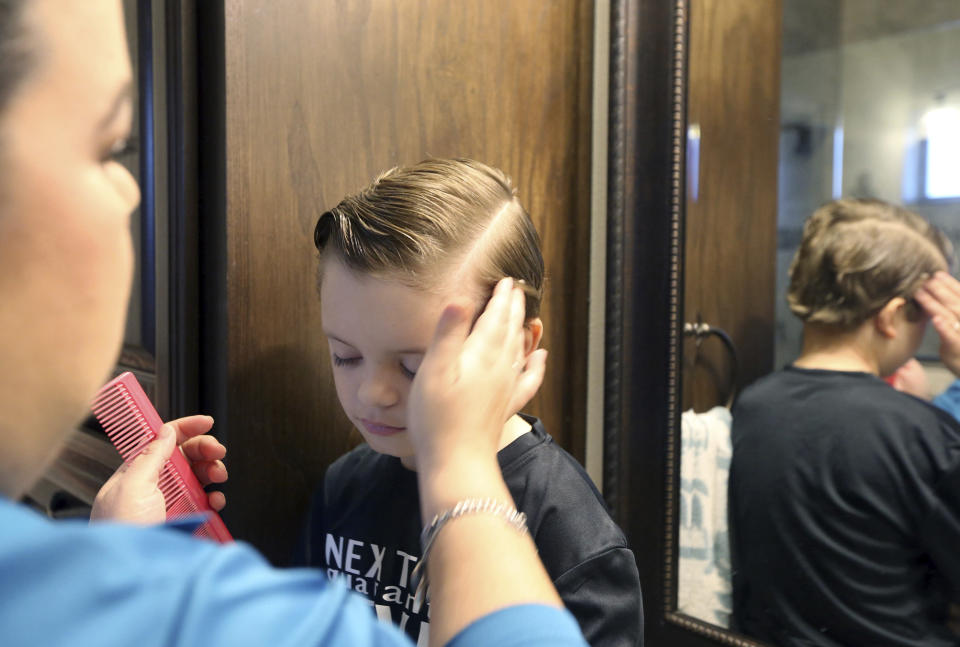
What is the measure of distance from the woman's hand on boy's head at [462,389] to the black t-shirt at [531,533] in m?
0.20

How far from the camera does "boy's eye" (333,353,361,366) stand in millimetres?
672

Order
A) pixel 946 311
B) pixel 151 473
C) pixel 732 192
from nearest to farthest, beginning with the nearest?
1. pixel 151 473
2. pixel 946 311
3. pixel 732 192

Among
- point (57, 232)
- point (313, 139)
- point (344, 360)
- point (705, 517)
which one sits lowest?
point (705, 517)

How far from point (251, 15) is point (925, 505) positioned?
2.53 ft

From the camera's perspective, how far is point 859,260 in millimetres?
761

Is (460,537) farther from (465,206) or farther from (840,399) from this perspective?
(840,399)

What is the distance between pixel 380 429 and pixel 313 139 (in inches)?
11.9

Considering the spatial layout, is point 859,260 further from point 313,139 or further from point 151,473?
point 151,473

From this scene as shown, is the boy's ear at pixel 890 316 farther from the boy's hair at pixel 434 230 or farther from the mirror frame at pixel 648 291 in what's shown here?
the boy's hair at pixel 434 230

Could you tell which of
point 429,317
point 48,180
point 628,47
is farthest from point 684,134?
point 48,180

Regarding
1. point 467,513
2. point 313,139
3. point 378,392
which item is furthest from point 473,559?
point 313,139

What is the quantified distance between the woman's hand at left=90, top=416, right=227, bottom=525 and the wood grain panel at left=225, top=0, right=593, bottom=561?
65 millimetres

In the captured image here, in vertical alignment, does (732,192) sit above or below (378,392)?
above

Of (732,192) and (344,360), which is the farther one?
(732,192)
